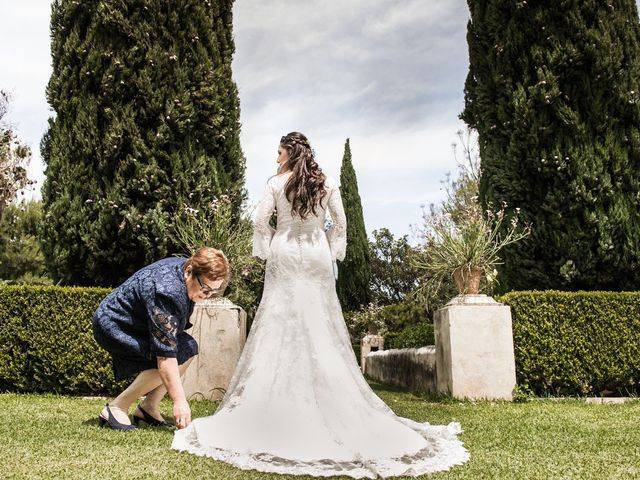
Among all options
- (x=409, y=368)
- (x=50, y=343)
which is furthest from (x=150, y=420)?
(x=409, y=368)

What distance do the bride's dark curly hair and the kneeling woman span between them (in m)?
0.91

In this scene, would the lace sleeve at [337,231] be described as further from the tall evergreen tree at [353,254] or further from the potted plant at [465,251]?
the tall evergreen tree at [353,254]

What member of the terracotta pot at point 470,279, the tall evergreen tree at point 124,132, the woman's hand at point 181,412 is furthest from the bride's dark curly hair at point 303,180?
the tall evergreen tree at point 124,132

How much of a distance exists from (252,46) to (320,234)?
618 cm

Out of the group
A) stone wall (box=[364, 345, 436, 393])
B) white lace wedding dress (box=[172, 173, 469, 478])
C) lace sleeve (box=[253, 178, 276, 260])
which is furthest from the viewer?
stone wall (box=[364, 345, 436, 393])

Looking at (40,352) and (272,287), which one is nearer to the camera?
(272,287)

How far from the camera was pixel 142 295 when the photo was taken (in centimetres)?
361

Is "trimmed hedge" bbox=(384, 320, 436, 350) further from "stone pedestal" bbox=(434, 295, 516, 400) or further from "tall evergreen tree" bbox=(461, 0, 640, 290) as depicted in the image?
"stone pedestal" bbox=(434, 295, 516, 400)

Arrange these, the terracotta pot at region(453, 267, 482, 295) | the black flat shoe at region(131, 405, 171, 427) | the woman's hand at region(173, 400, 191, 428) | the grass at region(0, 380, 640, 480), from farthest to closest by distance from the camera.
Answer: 1. the terracotta pot at region(453, 267, 482, 295)
2. the black flat shoe at region(131, 405, 171, 427)
3. the woman's hand at region(173, 400, 191, 428)
4. the grass at region(0, 380, 640, 480)

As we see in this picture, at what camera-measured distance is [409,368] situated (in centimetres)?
940

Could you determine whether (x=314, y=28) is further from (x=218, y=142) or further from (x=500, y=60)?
(x=500, y=60)

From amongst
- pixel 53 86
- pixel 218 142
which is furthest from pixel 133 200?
pixel 53 86

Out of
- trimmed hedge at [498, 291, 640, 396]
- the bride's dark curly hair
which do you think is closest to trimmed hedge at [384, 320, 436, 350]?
trimmed hedge at [498, 291, 640, 396]

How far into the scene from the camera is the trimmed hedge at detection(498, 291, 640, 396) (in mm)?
6637
